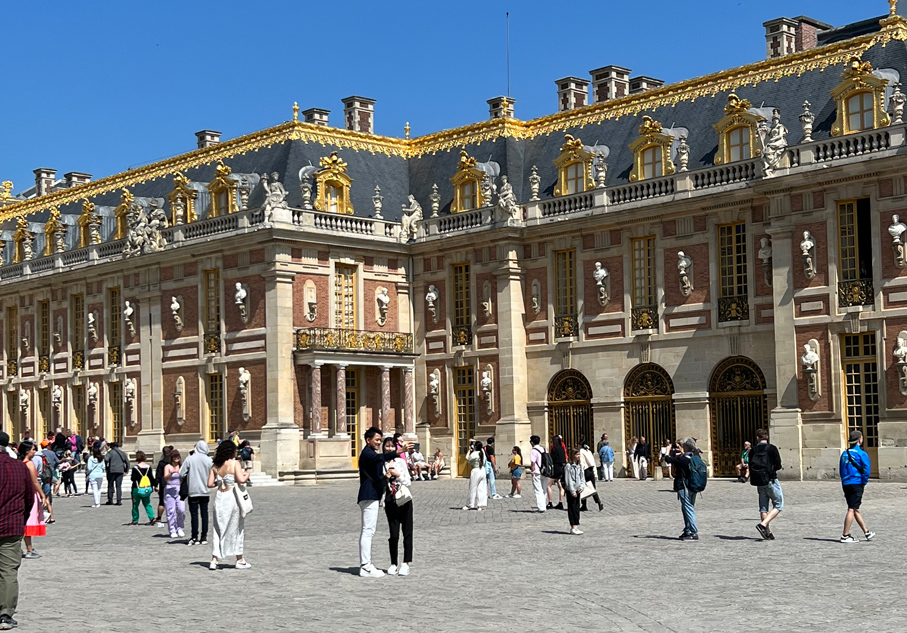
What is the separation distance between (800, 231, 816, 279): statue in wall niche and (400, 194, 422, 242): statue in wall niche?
14013 mm

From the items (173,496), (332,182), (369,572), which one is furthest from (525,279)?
(369,572)

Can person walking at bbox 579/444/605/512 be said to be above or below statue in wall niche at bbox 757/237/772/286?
below

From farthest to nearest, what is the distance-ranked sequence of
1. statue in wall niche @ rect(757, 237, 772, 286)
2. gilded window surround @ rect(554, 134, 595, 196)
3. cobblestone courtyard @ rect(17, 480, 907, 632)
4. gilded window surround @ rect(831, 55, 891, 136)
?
gilded window surround @ rect(554, 134, 595, 196) < statue in wall niche @ rect(757, 237, 772, 286) < gilded window surround @ rect(831, 55, 891, 136) < cobblestone courtyard @ rect(17, 480, 907, 632)

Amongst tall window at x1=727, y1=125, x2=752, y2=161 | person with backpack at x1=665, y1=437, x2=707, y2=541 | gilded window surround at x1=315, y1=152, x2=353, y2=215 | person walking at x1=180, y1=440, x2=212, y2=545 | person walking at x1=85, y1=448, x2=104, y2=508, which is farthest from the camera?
gilded window surround at x1=315, y1=152, x2=353, y2=215

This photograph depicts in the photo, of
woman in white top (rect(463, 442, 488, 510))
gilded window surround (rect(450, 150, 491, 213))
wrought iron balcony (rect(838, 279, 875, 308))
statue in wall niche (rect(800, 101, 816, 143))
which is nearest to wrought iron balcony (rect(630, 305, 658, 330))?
wrought iron balcony (rect(838, 279, 875, 308))

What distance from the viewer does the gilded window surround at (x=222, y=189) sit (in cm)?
4538

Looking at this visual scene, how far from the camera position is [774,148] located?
36.2 metres

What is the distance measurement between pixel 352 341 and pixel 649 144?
1075 centimetres

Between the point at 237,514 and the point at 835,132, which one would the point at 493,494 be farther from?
the point at 237,514

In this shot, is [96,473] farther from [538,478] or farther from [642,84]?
[642,84]

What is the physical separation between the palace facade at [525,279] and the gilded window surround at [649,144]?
9 cm

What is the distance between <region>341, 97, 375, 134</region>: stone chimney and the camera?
50.3 meters

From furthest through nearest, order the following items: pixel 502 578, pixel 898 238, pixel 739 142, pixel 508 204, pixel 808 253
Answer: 1. pixel 508 204
2. pixel 739 142
3. pixel 808 253
4. pixel 898 238
5. pixel 502 578

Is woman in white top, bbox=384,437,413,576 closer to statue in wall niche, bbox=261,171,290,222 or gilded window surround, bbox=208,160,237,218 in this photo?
statue in wall niche, bbox=261,171,290,222
